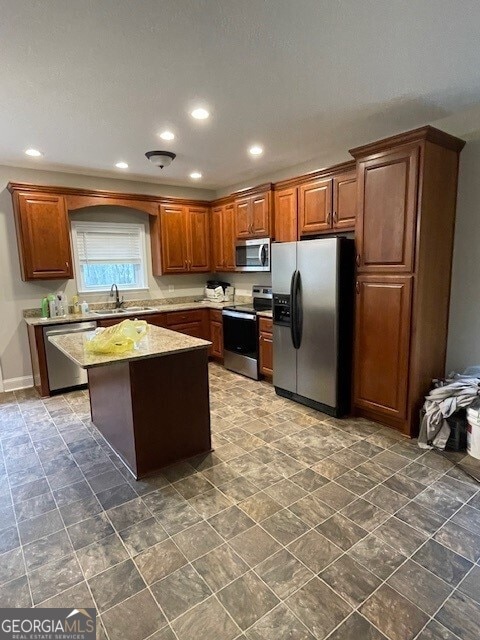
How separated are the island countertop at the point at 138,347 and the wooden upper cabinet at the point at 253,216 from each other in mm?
2115

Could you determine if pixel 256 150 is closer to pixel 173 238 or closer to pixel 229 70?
pixel 229 70

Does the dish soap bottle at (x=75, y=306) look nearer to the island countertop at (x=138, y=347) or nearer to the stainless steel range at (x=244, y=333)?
the island countertop at (x=138, y=347)

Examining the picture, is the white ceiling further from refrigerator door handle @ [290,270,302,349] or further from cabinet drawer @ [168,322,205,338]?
cabinet drawer @ [168,322,205,338]

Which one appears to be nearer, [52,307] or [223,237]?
[52,307]

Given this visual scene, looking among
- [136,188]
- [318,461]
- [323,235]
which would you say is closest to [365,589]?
[318,461]

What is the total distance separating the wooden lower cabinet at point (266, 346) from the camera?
430cm

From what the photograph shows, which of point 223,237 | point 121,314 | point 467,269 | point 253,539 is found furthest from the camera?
point 223,237

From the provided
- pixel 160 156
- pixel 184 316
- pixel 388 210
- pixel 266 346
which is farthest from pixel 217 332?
pixel 388 210

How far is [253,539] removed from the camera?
197 centimetres

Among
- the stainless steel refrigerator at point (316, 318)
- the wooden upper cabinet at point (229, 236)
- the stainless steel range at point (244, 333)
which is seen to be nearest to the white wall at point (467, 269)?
the stainless steel refrigerator at point (316, 318)

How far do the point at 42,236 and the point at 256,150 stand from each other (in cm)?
264

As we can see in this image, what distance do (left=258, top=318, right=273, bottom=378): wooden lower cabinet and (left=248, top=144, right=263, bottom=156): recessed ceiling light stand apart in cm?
185

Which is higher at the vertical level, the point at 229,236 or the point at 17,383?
the point at 229,236

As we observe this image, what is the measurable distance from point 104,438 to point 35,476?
631 millimetres
